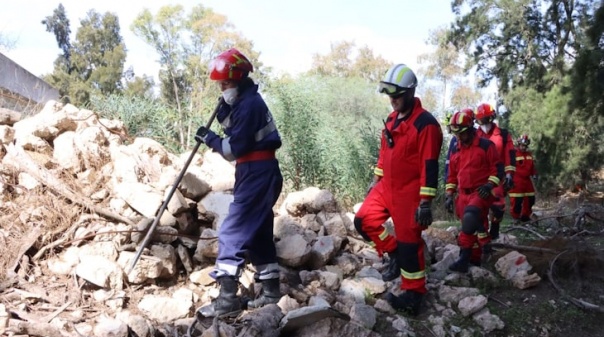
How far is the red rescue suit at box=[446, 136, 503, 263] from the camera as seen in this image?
16.7ft

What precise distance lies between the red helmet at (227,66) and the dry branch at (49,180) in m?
1.58

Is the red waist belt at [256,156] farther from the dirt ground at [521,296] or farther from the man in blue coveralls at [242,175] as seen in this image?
the dirt ground at [521,296]

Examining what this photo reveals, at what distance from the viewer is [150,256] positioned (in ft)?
14.0

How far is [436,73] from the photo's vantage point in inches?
1412

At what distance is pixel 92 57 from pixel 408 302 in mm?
30449

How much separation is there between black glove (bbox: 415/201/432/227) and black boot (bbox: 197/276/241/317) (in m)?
1.40

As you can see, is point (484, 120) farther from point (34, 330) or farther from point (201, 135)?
point (34, 330)

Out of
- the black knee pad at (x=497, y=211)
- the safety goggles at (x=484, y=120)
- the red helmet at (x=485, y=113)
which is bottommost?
the black knee pad at (x=497, y=211)

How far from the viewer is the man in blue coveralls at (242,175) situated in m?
3.75

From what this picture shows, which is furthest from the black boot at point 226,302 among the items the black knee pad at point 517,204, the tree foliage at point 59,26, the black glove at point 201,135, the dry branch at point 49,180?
the tree foliage at point 59,26

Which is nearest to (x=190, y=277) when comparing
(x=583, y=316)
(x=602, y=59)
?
(x=583, y=316)

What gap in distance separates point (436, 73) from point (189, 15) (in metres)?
16.6

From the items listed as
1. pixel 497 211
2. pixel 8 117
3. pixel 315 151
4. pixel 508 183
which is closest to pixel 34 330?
pixel 8 117

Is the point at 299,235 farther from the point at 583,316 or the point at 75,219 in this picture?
the point at 583,316
